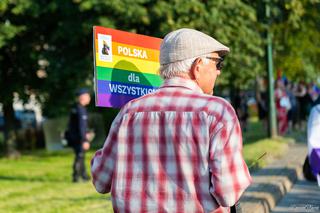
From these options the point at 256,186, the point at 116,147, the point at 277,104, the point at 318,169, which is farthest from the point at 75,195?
the point at 277,104

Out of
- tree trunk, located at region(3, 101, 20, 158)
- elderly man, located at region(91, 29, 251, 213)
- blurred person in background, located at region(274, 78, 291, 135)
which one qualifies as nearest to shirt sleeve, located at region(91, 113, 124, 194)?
elderly man, located at region(91, 29, 251, 213)

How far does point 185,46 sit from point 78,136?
32.2ft

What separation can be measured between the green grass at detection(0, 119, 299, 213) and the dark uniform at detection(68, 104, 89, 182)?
0.96ft

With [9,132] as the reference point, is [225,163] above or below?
above

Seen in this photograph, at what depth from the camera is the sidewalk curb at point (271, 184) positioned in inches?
318

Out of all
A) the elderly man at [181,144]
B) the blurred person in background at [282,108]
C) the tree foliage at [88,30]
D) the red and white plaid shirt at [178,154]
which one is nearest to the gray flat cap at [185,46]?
the elderly man at [181,144]

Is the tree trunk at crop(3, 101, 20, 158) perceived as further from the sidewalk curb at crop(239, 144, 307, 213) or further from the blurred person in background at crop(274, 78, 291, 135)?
the sidewalk curb at crop(239, 144, 307, 213)

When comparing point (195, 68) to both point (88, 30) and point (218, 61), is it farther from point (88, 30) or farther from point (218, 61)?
point (88, 30)

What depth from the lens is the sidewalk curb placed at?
8.07m

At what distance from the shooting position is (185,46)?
9.84ft

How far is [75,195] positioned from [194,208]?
25.5ft

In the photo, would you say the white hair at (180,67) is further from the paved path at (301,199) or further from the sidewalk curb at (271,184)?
the paved path at (301,199)

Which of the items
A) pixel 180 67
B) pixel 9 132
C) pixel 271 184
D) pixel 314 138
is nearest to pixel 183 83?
pixel 180 67

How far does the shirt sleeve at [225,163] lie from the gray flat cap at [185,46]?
355 millimetres
